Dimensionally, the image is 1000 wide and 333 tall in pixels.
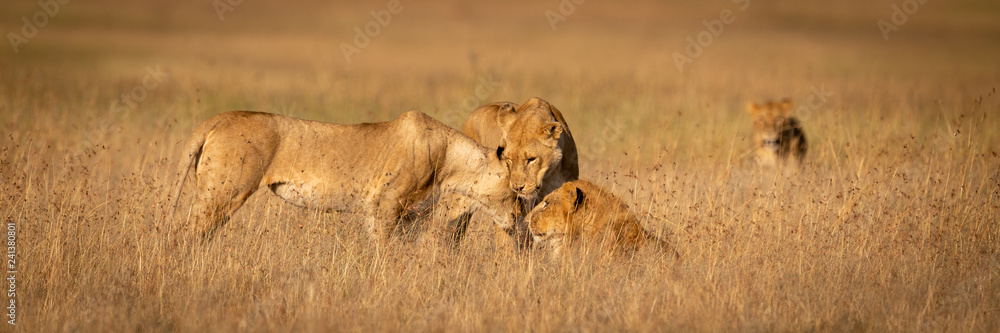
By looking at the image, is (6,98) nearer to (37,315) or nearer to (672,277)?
(37,315)

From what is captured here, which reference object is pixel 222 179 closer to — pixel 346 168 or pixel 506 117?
pixel 346 168

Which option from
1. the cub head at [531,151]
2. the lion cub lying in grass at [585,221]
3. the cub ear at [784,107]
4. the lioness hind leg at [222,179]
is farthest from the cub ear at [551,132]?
the cub ear at [784,107]

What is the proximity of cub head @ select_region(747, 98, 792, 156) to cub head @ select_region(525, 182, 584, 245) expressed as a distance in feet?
17.2

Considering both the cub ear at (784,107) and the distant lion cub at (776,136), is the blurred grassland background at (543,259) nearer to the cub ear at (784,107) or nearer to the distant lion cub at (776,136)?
the distant lion cub at (776,136)

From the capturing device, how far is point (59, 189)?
A: 318 inches

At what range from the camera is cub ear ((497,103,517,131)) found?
764cm

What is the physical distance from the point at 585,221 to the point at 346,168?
6.67 ft

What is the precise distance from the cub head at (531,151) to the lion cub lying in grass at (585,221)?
227mm

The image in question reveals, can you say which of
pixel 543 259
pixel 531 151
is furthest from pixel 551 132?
pixel 543 259

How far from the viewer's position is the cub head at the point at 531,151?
718 cm

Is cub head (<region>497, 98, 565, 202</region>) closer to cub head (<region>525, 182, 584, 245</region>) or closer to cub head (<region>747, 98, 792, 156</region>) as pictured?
cub head (<region>525, 182, 584, 245</region>)

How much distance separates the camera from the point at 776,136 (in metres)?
12.0

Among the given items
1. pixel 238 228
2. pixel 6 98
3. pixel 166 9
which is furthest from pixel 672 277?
pixel 166 9

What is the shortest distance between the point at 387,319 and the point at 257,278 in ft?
4.05
